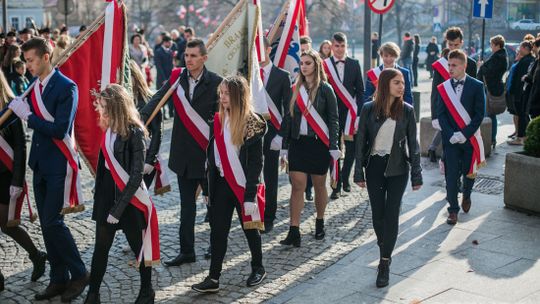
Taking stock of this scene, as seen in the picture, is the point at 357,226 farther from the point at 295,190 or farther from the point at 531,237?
the point at 531,237

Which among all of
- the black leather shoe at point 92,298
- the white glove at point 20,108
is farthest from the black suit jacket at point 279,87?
the black leather shoe at point 92,298

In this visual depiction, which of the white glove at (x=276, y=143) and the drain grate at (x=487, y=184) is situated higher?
the white glove at (x=276, y=143)

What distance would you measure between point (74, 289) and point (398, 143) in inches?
113

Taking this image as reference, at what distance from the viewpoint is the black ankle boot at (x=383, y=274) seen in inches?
263

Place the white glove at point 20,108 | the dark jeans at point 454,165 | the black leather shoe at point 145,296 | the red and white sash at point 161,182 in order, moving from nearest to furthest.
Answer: the black leather shoe at point 145,296 < the white glove at point 20,108 < the red and white sash at point 161,182 < the dark jeans at point 454,165

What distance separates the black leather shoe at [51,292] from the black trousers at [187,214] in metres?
1.24

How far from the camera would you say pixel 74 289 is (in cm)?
654

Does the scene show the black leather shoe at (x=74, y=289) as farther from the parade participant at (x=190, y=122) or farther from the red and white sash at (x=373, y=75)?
the red and white sash at (x=373, y=75)

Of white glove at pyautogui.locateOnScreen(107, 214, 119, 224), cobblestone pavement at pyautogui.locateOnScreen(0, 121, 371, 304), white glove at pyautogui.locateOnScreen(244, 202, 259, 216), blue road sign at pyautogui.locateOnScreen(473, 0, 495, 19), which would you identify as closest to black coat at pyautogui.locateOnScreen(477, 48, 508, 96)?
blue road sign at pyautogui.locateOnScreen(473, 0, 495, 19)

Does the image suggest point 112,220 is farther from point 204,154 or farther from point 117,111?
point 204,154

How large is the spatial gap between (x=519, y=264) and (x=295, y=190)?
85.3 inches

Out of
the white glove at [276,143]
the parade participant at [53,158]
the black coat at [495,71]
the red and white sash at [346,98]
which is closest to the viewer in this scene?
the parade participant at [53,158]

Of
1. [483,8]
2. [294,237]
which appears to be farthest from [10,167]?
[483,8]

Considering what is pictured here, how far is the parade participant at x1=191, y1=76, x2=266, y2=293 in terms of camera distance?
6.39m
